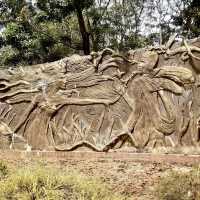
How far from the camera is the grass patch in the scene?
662cm

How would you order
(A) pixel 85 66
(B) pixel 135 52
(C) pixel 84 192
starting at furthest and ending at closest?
1. (A) pixel 85 66
2. (B) pixel 135 52
3. (C) pixel 84 192

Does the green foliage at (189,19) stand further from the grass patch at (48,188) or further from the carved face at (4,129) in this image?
the grass patch at (48,188)

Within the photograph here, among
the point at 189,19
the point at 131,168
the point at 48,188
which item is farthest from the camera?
the point at 189,19

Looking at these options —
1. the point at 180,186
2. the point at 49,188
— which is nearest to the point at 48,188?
the point at 49,188

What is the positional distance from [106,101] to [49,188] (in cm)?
346

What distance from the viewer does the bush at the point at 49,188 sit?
261 inches

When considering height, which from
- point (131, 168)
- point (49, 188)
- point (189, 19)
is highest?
point (189, 19)

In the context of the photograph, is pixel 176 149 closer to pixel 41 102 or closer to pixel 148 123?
pixel 148 123

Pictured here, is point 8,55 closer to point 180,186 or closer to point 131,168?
point 131,168

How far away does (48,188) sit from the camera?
22.2 feet

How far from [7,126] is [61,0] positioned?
228 inches

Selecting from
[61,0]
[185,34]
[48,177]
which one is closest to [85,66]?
[48,177]

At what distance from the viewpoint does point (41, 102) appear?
436 inches

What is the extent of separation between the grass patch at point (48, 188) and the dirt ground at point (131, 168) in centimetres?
120
